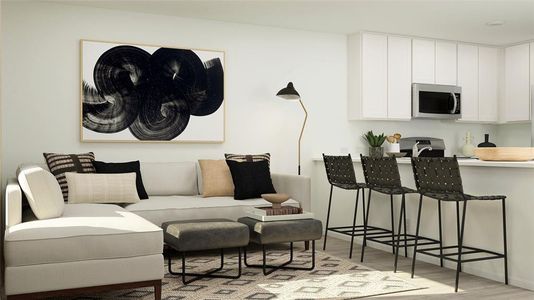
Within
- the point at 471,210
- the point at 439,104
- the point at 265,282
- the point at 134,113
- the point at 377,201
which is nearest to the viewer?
the point at 265,282

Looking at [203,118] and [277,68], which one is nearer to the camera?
[203,118]

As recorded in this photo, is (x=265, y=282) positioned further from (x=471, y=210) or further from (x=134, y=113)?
(x=134, y=113)

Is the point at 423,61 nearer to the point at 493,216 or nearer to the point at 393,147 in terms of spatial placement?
the point at 393,147

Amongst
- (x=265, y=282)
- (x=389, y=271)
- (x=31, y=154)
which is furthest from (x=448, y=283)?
(x=31, y=154)

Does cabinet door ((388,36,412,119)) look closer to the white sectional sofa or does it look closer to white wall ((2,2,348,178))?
white wall ((2,2,348,178))

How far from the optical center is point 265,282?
12.5ft

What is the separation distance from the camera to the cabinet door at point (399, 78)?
6.59m

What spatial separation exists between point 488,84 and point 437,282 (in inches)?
168

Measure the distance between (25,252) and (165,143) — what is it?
287cm

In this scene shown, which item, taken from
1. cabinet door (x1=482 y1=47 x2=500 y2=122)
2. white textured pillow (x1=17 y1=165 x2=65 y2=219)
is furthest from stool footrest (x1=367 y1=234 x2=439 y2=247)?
cabinet door (x1=482 y1=47 x2=500 y2=122)

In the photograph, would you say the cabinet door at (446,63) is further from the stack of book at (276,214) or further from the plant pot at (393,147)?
the stack of book at (276,214)

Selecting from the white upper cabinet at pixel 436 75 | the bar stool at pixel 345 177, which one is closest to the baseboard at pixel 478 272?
the bar stool at pixel 345 177

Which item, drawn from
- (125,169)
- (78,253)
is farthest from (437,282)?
(125,169)

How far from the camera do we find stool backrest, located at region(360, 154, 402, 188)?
4421 mm
